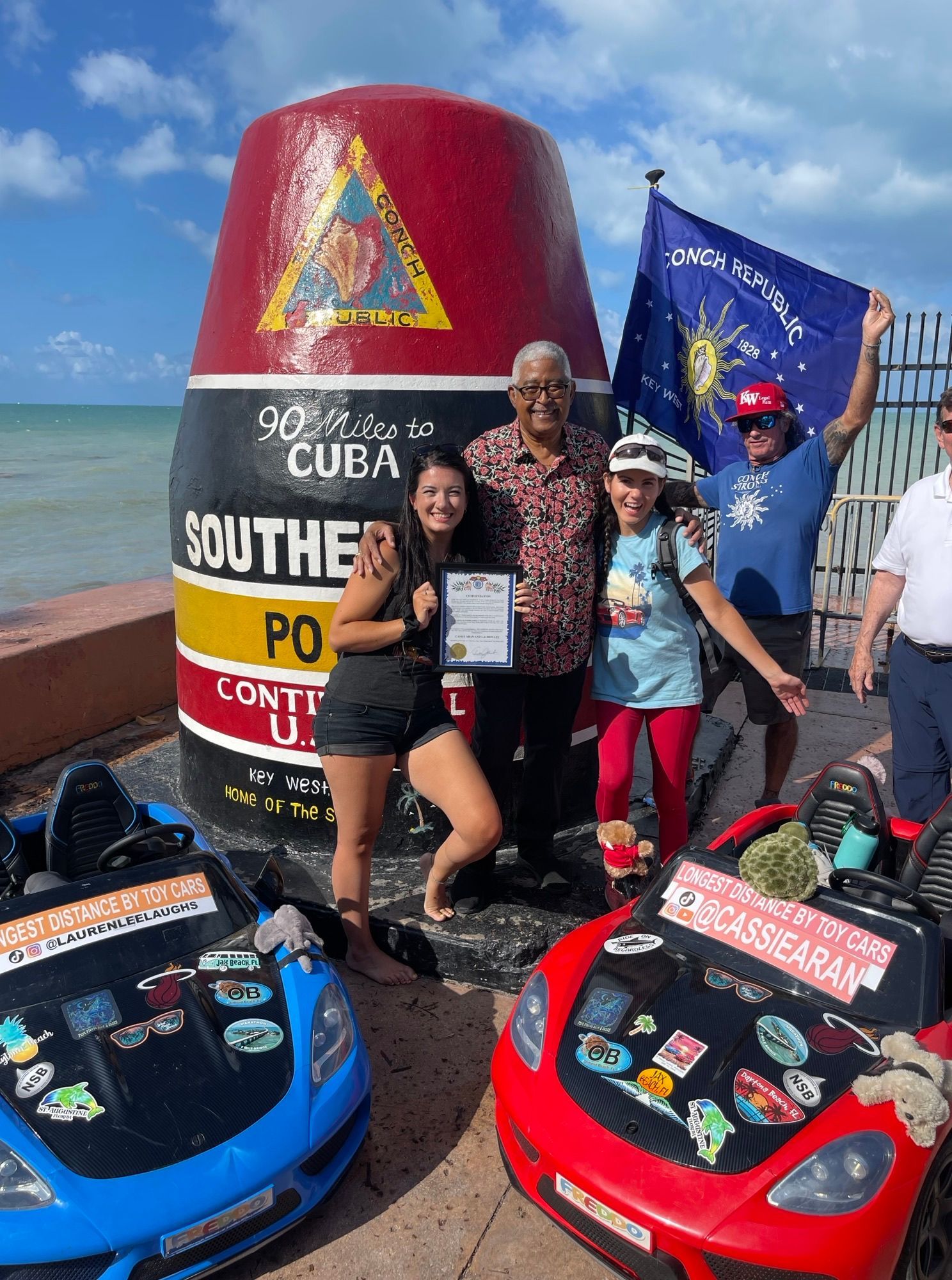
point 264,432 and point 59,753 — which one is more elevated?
point 264,432

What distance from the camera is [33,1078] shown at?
2.44 metres

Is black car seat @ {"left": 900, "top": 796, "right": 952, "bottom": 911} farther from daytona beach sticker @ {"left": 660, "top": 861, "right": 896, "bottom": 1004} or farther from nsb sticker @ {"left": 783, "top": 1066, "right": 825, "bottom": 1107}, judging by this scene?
nsb sticker @ {"left": 783, "top": 1066, "right": 825, "bottom": 1107}

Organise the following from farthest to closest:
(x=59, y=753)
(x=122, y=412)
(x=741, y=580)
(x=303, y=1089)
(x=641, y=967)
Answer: (x=122, y=412) → (x=59, y=753) → (x=741, y=580) → (x=641, y=967) → (x=303, y=1089)

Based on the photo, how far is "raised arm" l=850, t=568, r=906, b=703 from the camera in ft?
13.3

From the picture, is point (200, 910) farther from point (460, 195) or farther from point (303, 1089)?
point (460, 195)

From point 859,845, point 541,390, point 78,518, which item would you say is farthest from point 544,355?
point 78,518

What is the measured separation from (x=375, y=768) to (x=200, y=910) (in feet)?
2.61

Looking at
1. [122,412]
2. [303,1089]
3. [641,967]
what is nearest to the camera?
[303,1089]

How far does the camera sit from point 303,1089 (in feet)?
8.30

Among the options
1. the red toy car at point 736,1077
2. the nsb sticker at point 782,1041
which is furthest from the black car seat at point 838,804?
the nsb sticker at point 782,1041

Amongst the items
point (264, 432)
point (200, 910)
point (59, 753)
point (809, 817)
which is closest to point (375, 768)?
point (200, 910)

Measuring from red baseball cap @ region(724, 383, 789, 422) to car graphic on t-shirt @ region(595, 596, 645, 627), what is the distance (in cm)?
154

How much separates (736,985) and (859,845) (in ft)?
2.53

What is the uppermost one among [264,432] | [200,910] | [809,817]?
[264,432]
